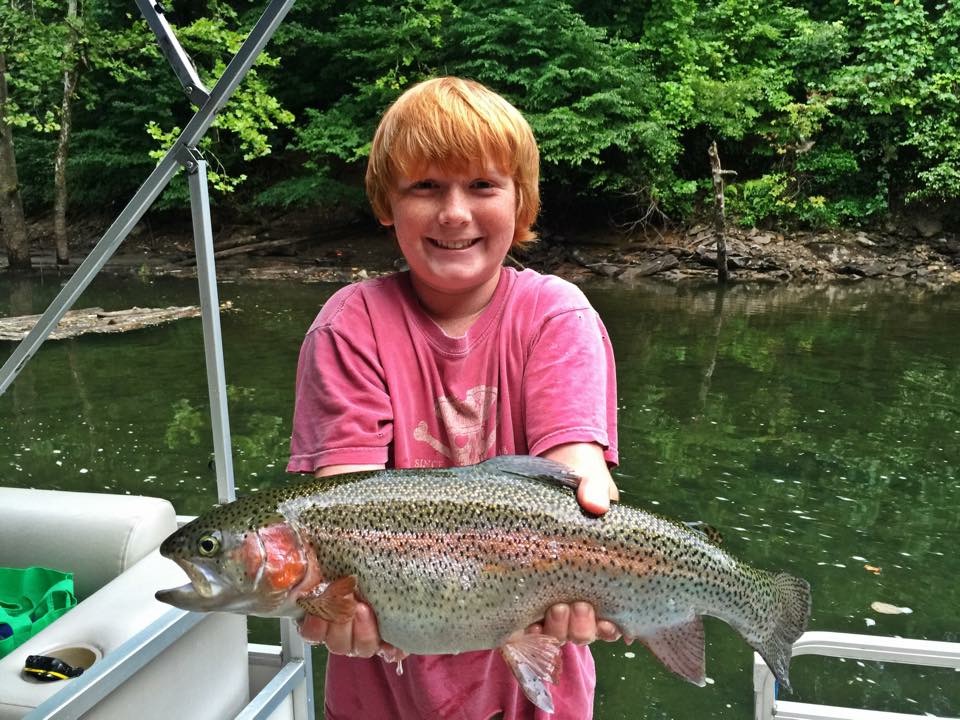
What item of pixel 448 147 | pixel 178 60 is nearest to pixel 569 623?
pixel 448 147

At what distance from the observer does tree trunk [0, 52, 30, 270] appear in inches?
774

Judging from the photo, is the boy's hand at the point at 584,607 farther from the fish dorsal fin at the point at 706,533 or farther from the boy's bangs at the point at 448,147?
the boy's bangs at the point at 448,147

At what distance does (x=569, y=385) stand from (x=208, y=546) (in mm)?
751

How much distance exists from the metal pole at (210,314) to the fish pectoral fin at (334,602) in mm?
823

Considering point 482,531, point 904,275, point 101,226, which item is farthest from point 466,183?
point 101,226

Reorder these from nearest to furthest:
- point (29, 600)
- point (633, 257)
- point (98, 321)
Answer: point (29, 600) → point (98, 321) → point (633, 257)

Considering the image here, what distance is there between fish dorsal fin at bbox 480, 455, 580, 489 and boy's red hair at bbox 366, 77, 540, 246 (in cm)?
60

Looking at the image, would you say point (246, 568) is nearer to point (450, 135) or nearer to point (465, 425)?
point (465, 425)

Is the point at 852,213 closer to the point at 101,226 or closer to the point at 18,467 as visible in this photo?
the point at 18,467

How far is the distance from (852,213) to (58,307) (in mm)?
20879

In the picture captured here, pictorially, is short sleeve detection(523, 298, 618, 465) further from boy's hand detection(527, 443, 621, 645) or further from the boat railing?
the boat railing

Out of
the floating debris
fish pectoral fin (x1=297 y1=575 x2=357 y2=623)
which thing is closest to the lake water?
the floating debris

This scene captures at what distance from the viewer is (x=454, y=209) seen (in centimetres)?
173

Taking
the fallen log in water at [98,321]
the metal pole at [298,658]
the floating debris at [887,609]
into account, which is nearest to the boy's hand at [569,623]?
the metal pole at [298,658]
